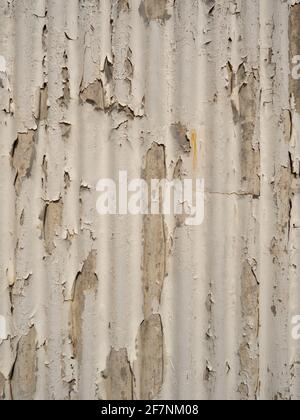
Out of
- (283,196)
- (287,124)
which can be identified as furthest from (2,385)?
(287,124)

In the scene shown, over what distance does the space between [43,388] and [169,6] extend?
3.64ft

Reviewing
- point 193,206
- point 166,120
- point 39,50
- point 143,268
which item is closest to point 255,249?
point 193,206

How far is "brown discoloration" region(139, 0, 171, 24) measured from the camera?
3.70 ft

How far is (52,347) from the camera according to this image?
1132 millimetres

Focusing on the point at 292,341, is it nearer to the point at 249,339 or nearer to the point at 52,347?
the point at 249,339

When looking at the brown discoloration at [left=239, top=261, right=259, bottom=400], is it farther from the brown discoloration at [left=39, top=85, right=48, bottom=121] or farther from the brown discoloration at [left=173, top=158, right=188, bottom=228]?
the brown discoloration at [left=39, top=85, right=48, bottom=121]

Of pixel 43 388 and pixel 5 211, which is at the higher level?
pixel 5 211

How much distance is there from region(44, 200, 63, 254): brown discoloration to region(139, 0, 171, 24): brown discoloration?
56cm

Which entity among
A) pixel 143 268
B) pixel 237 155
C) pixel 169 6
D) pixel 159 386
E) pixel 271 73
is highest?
pixel 169 6

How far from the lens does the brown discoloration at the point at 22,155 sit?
1120mm

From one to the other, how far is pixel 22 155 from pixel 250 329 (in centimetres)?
79

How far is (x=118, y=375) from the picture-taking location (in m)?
1.14

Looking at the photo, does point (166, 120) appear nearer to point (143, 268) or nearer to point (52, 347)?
point (143, 268)

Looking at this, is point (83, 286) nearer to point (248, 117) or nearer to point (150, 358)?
point (150, 358)
